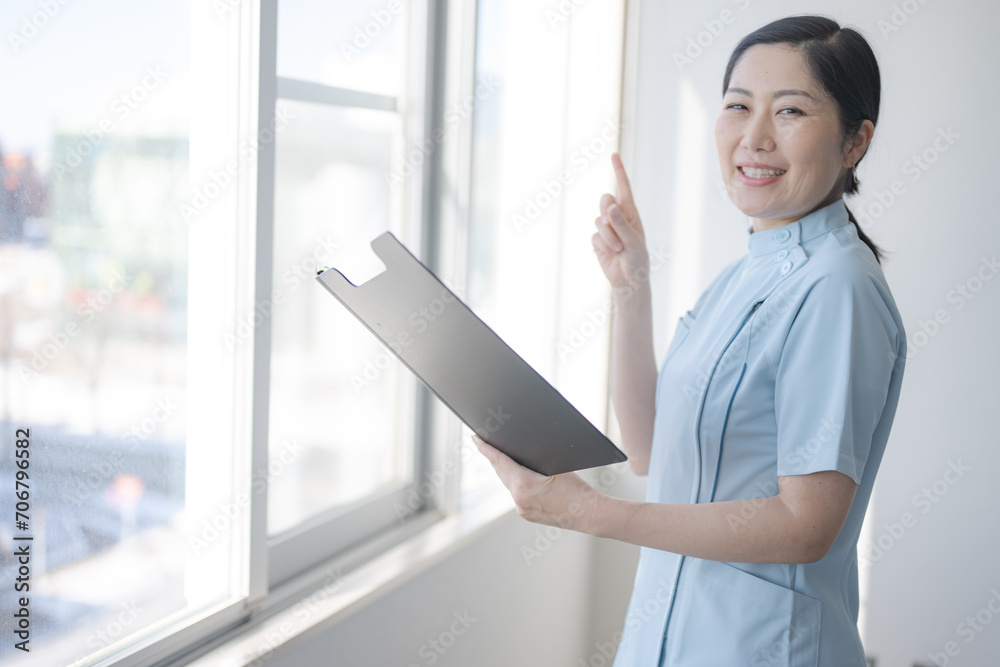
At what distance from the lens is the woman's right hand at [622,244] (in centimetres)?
138

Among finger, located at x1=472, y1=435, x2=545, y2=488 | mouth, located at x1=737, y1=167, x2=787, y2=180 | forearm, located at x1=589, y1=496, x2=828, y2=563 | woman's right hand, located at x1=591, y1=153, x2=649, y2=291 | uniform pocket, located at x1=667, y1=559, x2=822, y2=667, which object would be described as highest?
mouth, located at x1=737, y1=167, x2=787, y2=180

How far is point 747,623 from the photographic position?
1095 mm

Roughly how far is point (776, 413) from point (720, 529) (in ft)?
0.54
